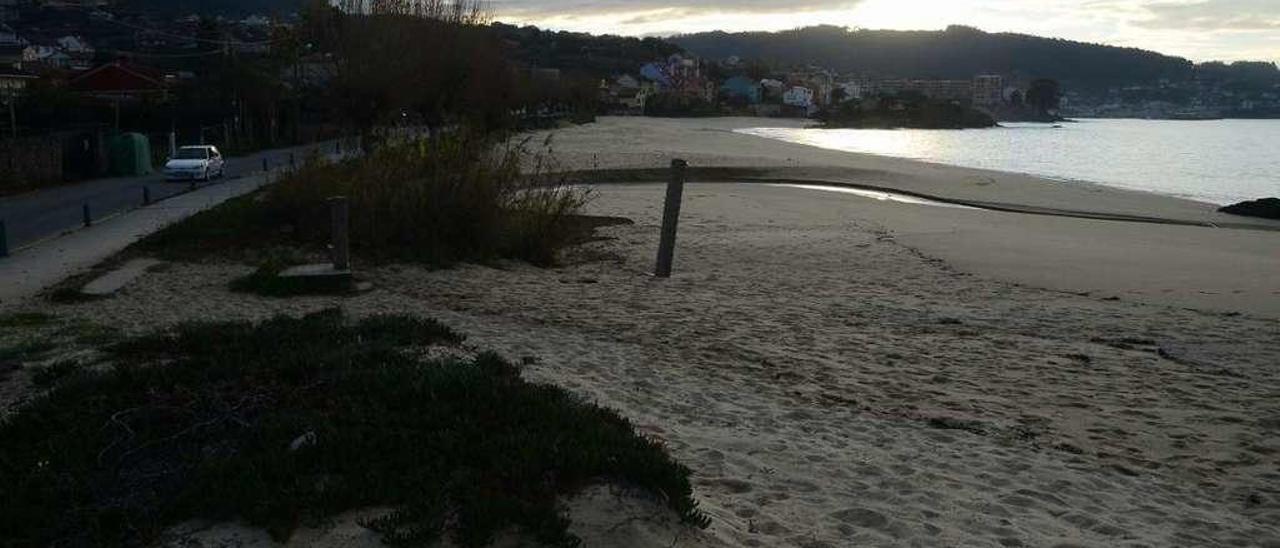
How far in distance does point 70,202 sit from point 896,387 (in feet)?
71.8

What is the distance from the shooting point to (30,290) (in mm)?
11438

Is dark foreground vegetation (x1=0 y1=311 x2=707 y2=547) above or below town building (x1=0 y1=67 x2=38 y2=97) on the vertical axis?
above

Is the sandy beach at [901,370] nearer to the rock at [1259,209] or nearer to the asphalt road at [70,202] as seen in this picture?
the asphalt road at [70,202]

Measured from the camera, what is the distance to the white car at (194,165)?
2936 centimetres

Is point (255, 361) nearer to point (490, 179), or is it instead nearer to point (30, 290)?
point (30, 290)

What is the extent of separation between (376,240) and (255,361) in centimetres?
788

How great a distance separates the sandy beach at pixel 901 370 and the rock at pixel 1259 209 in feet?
34.7

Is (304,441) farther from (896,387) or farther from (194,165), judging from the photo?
(194,165)

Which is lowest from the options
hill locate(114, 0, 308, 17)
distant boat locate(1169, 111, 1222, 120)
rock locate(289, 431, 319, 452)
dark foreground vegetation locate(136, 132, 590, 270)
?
dark foreground vegetation locate(136, 132, 590, 270)

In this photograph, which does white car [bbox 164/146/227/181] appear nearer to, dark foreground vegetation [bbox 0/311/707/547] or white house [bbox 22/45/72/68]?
dark foreground vegetation [bbox 0/311/707/547]

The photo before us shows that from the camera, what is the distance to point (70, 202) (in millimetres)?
23688

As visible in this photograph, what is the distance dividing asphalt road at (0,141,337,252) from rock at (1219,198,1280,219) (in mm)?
25002

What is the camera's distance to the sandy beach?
5395mm

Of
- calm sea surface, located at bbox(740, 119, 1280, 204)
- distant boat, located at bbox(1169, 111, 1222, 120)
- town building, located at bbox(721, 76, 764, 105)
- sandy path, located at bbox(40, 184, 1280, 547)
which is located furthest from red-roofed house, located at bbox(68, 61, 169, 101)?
distant boat, located at bbox(1169, 111, 1222, 120)
